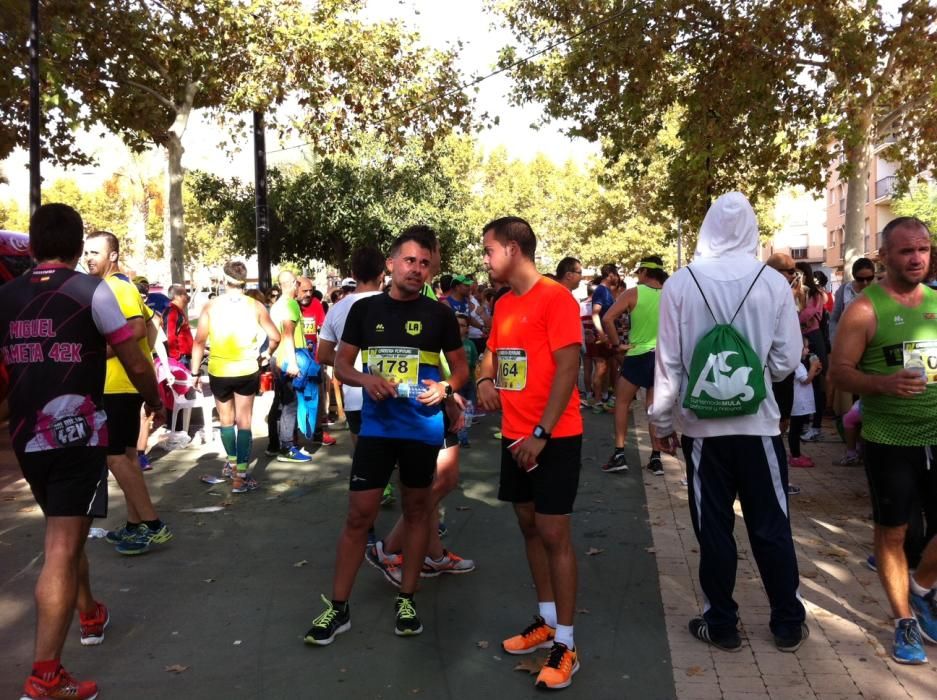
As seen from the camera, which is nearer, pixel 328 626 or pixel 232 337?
pixel 328 626

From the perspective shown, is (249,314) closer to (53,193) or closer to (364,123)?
(364,123)

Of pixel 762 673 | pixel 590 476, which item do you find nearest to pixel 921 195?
pixel 590 476

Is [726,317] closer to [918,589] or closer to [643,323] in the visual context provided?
[918,589]

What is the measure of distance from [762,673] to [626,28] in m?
13.2

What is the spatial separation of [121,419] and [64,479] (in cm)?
228

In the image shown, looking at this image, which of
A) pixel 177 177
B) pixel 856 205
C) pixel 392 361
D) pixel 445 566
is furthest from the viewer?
pixel 177 177

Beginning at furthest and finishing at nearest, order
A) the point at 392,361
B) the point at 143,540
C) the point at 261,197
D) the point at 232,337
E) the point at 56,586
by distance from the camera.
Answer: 1. the point at 261,197
2. the point at 232,337
3. the point at 143,540
4. the point at 392,361
5. the point at 56,586

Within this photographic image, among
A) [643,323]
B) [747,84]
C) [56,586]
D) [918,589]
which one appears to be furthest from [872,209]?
[56,586]

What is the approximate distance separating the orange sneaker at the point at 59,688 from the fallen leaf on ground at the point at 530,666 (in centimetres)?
186

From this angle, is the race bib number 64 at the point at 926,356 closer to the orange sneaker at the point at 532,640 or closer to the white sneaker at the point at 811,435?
the orange sneaker at the point at 532,640

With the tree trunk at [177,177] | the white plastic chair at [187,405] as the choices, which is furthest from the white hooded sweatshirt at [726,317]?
the tree trunk at [177,177]

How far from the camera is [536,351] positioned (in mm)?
3928

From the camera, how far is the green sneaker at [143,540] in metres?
5.93

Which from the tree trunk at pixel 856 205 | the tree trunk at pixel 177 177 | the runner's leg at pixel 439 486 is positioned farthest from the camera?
the tree trunk at pixel 177 177
